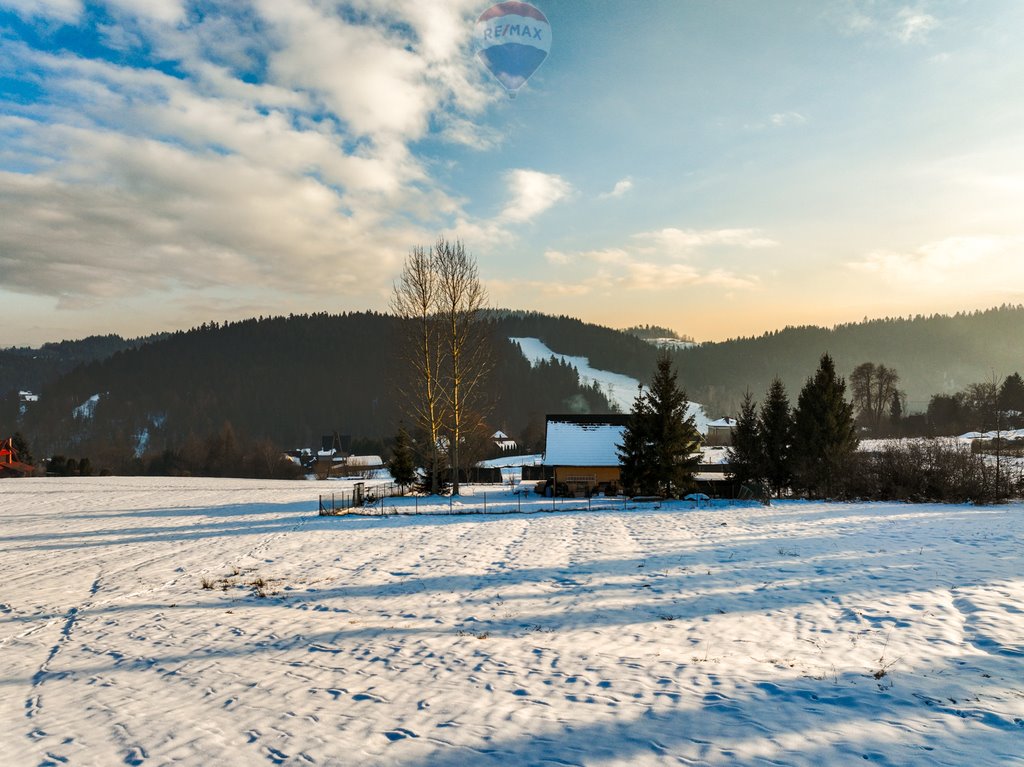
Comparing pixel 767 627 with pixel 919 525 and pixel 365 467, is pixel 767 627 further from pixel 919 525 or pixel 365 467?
pixel 365 467

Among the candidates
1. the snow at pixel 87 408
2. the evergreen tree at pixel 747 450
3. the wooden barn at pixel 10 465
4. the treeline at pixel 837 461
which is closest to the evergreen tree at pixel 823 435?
the treeline at pixel 837 461

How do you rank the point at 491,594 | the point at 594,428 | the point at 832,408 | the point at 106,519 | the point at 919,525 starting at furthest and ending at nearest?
the point at 594,428
the point at 832,408
the point at 106,519
the point at 919,525
the point at 491,594

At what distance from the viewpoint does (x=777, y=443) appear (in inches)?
1240

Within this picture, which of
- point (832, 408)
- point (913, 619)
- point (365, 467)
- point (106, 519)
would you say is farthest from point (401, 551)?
point (365, 467)

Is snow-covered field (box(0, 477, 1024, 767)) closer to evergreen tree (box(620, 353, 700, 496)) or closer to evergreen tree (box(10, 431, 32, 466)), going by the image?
evergreen tree (box(620, 353, 700, 496))

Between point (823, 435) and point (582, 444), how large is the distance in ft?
51.7

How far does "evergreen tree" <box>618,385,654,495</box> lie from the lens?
29.8 meters

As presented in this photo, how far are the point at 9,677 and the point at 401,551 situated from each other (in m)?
9.03

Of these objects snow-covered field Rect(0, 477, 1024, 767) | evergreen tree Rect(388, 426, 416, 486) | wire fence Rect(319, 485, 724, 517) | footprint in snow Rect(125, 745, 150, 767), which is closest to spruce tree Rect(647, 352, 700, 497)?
wire fence Rect(319, 485, 724, 517)

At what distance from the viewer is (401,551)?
1578 centimetres

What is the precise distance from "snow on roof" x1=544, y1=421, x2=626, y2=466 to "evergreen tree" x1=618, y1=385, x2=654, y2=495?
21.4 feet

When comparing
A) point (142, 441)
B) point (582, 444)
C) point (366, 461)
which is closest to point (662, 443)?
point (582, 444)

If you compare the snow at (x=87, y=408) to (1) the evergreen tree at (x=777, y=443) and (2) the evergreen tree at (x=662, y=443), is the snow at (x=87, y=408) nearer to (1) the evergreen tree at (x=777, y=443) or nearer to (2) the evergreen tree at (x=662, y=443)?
(2) the evergreen tree at (x=662, y=443)

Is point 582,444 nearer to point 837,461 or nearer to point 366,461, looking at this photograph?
point 837,461
